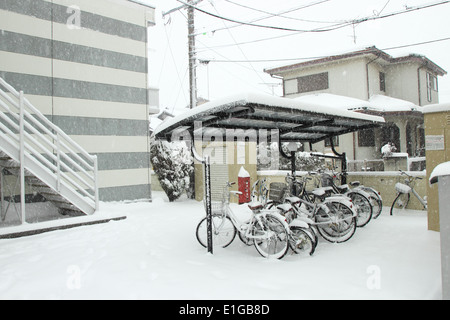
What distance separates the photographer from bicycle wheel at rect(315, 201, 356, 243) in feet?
17.5

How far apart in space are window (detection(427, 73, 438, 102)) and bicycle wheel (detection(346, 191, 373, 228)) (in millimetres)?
18142

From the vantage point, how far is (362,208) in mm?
6449

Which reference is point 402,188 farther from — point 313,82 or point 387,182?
point 313,82

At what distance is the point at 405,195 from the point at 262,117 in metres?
4.65

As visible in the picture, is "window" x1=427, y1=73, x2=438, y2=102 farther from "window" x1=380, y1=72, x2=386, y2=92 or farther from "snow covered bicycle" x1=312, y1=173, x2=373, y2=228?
"snow covered bicycle" x1=312, y1=173, x2=373, y2=228

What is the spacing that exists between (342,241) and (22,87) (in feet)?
27.9

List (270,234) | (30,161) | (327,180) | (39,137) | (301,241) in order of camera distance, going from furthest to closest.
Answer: (39,137) < (327,180) < (30,161) < (301,241) < (270,234)

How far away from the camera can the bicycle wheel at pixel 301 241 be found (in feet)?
15.3

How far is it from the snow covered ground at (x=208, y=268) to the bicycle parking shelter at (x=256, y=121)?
2.89 ft

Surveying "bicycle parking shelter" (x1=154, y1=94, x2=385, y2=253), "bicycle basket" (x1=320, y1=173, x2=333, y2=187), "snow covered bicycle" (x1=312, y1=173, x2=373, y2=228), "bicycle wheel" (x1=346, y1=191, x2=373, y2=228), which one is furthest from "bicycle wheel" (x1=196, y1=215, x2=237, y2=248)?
"bicycle wheel" (x1=346, y1=191, x2=373, y2=228)

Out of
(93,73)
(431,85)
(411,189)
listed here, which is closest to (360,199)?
Answer: (411,189)

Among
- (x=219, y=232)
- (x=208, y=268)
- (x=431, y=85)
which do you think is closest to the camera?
(x=208, y=268)

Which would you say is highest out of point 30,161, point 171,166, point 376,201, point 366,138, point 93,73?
point 93,73
